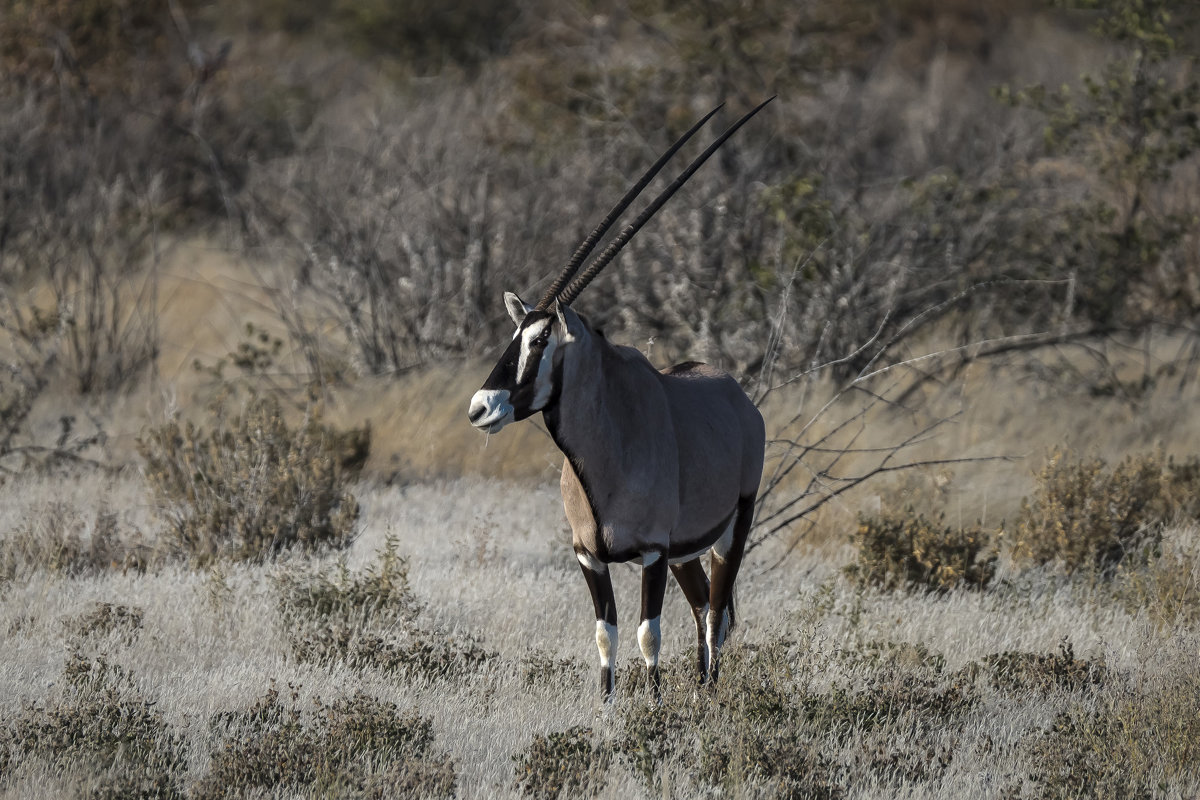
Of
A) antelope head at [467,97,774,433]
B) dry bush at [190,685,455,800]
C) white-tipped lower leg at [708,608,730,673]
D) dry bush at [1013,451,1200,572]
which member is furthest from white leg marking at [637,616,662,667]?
dry bush at [1013,451,1200,572]

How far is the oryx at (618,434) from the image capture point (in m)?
4.94

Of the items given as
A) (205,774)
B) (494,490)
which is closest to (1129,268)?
(494,490)

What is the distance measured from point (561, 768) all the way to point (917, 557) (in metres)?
3.73

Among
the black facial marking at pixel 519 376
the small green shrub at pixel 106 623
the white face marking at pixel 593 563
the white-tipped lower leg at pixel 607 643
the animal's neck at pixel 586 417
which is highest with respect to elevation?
the black facial marking at pixel 519 376

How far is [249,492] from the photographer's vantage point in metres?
8.57

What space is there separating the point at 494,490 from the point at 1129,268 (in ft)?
20.6

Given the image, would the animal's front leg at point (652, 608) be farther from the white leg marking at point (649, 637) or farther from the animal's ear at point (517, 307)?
Result: the animal's ear at point (517, 307)

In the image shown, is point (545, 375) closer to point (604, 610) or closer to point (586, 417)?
point (586, 417)

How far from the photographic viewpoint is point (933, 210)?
12617 millimetres

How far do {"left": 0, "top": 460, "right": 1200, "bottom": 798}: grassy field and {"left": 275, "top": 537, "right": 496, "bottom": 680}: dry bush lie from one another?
0.02 m

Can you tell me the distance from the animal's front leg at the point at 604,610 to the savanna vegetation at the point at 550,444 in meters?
0.17

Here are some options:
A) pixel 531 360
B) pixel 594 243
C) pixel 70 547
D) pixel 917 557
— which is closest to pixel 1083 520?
pixel 917 557

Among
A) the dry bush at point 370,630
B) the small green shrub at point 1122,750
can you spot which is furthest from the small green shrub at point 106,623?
the small green shrub at point 1122,750

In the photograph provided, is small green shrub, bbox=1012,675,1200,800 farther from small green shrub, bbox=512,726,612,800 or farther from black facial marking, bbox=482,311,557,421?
black facial marking, bbox=482,311,557,421
